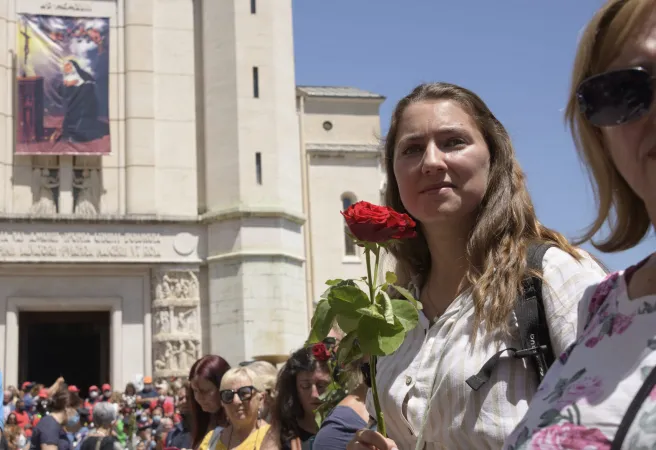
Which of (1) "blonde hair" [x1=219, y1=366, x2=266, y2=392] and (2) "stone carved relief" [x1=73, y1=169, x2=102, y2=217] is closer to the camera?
(1) "blonde hair" [x1=219, y1=366, x2=266, y2=392]

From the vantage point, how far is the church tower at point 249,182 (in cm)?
2131

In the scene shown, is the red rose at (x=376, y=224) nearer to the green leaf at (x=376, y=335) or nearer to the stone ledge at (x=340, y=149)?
the green leaf at (x=376, y=335)

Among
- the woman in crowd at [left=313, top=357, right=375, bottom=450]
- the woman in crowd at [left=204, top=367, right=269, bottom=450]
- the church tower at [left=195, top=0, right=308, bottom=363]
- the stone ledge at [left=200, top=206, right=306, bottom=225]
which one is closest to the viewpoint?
the woman in crowd at [left=313, top=357, right=375, bottom=450]

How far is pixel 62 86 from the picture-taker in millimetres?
22094

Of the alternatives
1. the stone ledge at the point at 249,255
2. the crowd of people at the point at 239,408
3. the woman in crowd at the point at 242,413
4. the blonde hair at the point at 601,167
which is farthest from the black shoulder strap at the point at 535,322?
the stone ledge at the point at 249,255

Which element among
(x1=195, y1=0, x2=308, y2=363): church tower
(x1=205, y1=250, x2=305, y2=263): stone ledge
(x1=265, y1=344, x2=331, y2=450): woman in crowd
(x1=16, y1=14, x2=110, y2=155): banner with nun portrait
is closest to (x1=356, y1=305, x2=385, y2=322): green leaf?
(x1=265, y1=344, x2=331, y2=450): woman in crowd

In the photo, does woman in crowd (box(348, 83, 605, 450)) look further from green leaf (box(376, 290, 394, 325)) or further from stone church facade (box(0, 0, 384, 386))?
stone church facade (box(0, 0, 384, 386))

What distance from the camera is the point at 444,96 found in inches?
109

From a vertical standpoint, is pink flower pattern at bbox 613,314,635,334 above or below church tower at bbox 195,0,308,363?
below

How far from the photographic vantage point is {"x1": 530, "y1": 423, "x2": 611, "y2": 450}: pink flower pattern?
1.27 m

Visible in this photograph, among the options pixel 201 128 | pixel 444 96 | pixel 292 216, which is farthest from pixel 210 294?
pixel 444 96

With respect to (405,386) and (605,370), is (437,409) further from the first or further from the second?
(605,370)

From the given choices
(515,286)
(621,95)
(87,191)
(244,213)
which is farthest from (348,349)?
(87,191)

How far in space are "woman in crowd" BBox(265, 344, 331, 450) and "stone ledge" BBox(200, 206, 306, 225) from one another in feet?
52.5
